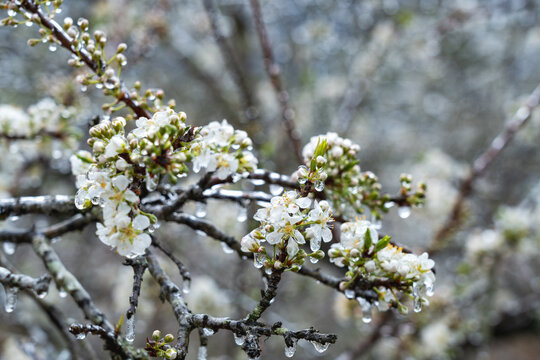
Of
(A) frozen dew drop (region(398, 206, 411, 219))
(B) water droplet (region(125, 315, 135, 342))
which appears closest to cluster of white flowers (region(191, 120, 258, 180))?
(B) water droplet (region(125, 315, 135, 342))

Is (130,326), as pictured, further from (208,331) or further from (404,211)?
(404,211)

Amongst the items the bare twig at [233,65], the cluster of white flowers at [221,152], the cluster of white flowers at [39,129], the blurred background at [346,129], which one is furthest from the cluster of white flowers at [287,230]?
the bare twig at [233,65]

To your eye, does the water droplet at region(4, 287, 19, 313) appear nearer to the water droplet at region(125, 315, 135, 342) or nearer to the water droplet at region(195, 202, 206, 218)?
the water droplet at region(125, 315, 135, 342)

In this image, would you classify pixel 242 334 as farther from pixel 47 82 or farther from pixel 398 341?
pixel 398 341

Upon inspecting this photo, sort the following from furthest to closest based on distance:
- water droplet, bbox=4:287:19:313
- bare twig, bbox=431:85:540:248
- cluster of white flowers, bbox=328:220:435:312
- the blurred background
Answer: the blurred background
bare twig, bbox=431:85:540:248
water droplet, bbox=4:287:19:313
cluster of white flowers, bbox=328:220:435:312

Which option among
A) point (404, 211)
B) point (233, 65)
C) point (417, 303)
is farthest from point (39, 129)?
point (417, 303)
